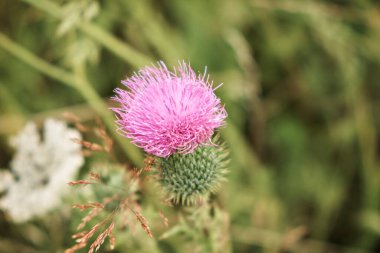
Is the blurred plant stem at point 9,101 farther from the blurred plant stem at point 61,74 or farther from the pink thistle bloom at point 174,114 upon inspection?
the pink thistle bloom at point 174,114

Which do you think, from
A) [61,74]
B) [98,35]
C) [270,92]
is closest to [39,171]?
[61,74]

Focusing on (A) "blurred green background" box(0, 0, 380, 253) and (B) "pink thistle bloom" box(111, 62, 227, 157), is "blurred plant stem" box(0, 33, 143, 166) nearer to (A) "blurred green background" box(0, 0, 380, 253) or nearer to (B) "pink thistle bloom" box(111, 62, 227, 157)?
(A) "blurred green background" box(0, 0, 380, 253)

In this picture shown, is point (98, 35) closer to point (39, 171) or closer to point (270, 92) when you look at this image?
point (39, 171)

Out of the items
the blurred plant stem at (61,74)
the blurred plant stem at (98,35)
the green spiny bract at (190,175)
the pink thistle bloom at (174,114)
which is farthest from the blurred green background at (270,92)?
the pink thistle bloom at (174,114)

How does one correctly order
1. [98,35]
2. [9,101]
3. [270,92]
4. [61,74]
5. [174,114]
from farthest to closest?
[270,92]
[9,101]
[98,35]
[61,74]
[174,114]

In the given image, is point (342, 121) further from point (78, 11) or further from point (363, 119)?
point (78, 11)

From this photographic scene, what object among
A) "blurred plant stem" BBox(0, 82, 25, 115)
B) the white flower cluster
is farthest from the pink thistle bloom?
"blurred plant stem" BBox(0, 82, 25, 115)
